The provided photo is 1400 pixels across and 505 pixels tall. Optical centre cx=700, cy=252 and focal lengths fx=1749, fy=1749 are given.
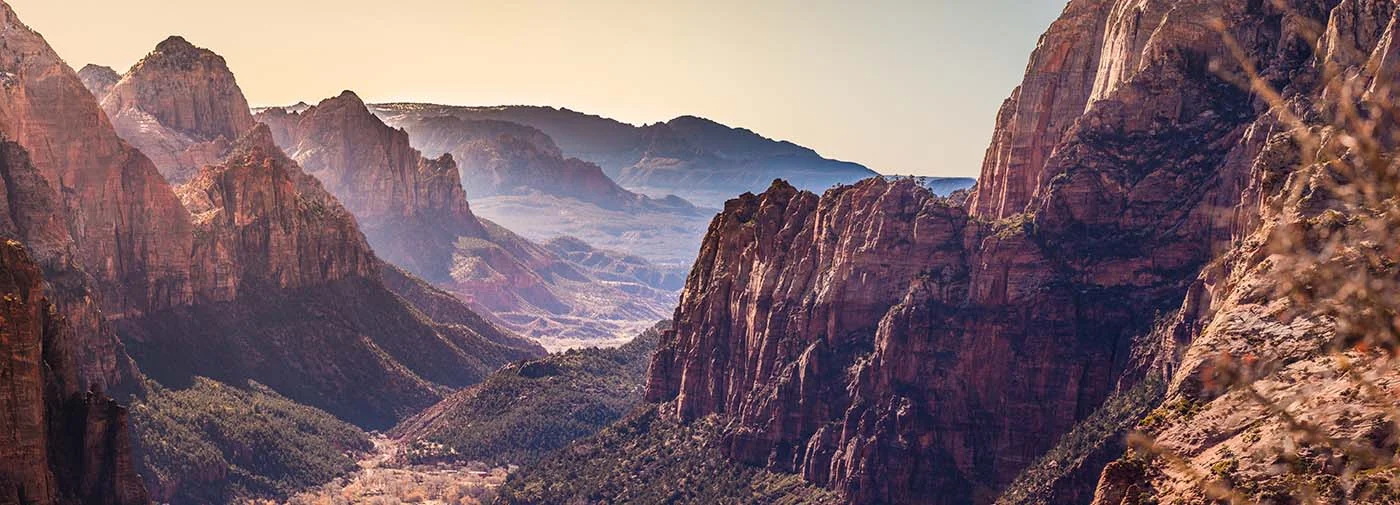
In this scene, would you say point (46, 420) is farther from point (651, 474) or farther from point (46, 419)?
point (651, 474)

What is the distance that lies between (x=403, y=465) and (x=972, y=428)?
91.9m

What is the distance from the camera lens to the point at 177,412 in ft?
571

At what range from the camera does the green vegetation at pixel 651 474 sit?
406ft

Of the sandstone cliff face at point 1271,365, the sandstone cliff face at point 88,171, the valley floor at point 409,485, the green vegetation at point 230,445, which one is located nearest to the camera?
the sandstone cliff face at point 1271,365

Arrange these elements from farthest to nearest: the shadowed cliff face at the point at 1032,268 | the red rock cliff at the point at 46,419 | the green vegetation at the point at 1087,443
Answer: the shadowed cliff face at the point at 1032,268 → the green vegetation at the point at 1087,443 → the red rock cliff at the point at 46,419

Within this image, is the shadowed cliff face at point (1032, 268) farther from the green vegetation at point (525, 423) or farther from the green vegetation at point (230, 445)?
the green vegetation at point (230, 445)

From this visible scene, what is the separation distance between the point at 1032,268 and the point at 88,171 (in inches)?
4731

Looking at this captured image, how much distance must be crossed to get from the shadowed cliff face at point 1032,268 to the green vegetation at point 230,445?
5812 cm

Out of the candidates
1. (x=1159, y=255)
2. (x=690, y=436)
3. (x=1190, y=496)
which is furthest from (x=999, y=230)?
(x=1190, y=496)

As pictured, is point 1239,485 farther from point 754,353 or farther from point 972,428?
point 754,353

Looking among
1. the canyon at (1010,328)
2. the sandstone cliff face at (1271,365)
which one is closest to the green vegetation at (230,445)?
the canyon at (1010,328)

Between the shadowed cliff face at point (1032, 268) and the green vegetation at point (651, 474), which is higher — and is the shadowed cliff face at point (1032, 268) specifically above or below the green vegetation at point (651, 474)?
above

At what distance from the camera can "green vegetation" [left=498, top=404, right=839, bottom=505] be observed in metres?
124

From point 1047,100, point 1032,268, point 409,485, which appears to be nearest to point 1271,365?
point 1032,268
